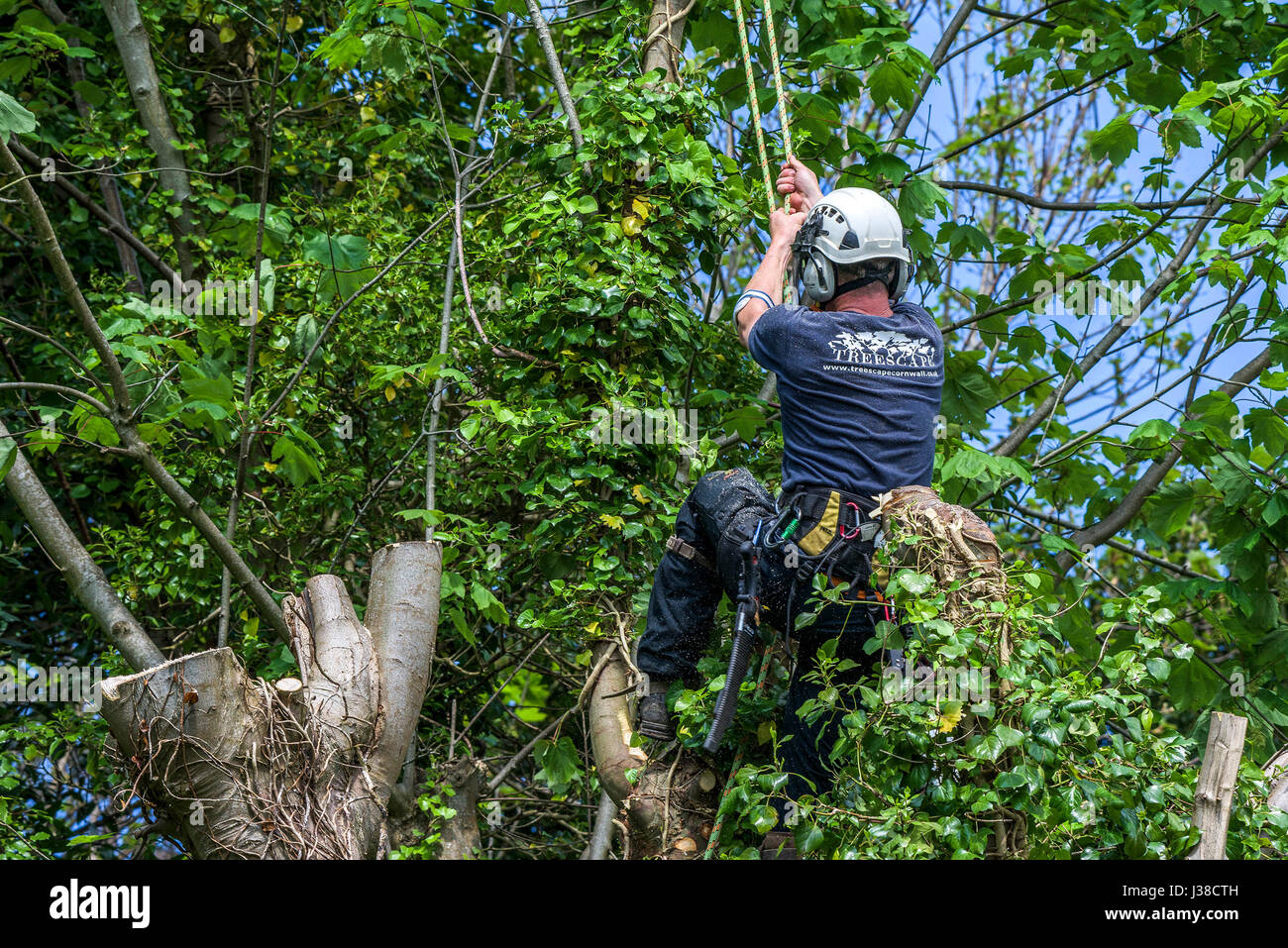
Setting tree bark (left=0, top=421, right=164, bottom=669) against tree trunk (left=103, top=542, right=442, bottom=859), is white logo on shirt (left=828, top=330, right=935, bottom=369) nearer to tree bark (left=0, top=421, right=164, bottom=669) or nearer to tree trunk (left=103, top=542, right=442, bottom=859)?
tree trunk (left=103, top=542, right=442, bottom=859)

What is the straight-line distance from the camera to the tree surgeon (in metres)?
4.07

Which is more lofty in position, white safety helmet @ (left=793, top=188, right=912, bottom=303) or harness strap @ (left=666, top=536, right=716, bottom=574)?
white safety helmet @ (left=793, top=188, right=912, bottom=303)

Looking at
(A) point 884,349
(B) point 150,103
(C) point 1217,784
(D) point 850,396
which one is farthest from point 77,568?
(C) point 1217,784

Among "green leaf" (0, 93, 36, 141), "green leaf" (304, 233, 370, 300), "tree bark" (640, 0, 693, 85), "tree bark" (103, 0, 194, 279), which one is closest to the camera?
"green leaf" (0, 93, 36, 141)

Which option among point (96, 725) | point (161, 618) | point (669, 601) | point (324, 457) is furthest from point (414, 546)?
point (161, 618)

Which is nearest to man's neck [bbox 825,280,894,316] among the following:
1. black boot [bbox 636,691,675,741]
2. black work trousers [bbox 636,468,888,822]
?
black work trousers [bbox 636,468,888,822]

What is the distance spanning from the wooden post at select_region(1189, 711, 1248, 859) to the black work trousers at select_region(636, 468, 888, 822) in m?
0.96

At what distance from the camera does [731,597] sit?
4375 millimetres

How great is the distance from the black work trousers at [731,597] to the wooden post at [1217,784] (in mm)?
958

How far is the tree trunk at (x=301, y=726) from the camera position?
A: 419 cm

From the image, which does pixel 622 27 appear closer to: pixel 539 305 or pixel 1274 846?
pixel 539 305

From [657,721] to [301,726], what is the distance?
48.1 inches

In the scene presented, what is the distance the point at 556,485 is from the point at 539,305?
76 cm

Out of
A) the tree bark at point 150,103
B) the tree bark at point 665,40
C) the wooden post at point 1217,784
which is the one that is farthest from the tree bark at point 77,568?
the wooden post at point 1217,784
